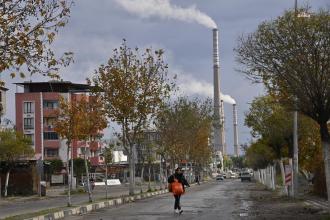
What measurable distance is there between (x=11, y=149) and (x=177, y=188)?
1505 inches

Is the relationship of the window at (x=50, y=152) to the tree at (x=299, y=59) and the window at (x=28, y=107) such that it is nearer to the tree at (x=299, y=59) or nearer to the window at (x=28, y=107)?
the window at (x=28, y=107)

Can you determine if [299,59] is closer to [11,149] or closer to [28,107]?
[11,149]

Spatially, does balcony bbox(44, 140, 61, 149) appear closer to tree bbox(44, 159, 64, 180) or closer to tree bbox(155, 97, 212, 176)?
tree bbox(44, 159, 64, 180)

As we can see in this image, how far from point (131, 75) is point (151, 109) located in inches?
103

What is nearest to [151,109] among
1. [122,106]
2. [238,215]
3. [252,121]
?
[122,106]

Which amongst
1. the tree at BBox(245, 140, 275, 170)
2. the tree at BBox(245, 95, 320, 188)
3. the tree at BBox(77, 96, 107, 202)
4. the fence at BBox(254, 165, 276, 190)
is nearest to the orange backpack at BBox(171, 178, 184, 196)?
the tree at BBox(77, 96, 107, 202)

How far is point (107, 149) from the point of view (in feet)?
157

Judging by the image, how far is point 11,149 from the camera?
6075 centimetres

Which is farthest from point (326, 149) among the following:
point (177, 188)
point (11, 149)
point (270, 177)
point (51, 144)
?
point (51, 144)

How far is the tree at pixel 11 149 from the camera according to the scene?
5938 centimetres

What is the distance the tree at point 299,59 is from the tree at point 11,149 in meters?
41.0

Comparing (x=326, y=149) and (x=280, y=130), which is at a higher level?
(x=280, y=130)

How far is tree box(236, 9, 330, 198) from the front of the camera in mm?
18156

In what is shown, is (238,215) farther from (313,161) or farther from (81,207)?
(313,161)
